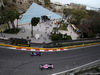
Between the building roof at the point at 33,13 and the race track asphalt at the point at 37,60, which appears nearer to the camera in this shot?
the race track asphalt at the point at 37,60

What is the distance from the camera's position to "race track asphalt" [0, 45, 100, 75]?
357 inches

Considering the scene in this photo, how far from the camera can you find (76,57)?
41.2 feet

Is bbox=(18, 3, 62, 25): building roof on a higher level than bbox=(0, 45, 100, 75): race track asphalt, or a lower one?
higher

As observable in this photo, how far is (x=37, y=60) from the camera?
35.3 feet

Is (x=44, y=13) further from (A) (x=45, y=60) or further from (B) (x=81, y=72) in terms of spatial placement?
(B) (x=81, y=72)

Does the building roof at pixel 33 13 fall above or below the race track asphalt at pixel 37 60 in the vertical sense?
above

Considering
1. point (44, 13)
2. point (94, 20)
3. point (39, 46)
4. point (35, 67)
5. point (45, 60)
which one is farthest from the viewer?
point (44, 13)

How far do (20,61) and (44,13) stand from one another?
75.8 feet

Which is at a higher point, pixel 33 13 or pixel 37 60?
pixel 33 13

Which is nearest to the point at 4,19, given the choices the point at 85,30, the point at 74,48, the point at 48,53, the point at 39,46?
the point at 39,46

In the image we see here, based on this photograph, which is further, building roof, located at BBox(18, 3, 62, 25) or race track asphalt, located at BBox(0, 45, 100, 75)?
building roof, located at BBox(18, 3, 62, 25)

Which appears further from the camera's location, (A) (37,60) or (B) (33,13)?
(B) (33,13)

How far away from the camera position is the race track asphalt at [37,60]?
9.07 metres

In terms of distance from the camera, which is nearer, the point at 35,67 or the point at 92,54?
the point at 35,67
